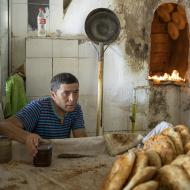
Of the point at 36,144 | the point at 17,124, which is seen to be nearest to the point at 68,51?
the point at 17,124

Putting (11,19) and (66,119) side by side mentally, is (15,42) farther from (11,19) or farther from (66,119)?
(66,119)

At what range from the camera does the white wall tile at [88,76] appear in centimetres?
488

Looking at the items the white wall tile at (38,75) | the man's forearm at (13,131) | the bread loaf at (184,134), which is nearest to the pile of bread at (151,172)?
the bread loaf at (184,134)

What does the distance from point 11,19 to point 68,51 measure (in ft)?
2.68

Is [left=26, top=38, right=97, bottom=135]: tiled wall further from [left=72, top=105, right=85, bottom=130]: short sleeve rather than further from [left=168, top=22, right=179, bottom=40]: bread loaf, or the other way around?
[left=72, top=105, right=85, bottom=130]: short sleeve

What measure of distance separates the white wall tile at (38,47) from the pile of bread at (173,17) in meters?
1.83

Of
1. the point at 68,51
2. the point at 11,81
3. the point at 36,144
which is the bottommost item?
the point at 36,144

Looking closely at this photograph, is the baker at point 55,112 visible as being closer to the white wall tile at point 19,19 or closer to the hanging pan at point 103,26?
the hanging pan at point 103,26

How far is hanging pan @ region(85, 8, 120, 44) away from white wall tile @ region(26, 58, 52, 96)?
2.11 ft

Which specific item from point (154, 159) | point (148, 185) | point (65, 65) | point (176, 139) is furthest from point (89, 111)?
point (148, 185)

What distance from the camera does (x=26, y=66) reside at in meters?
4.63

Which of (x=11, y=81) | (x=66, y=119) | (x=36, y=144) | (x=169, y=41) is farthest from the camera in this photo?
Answer: (x=169, y=41)

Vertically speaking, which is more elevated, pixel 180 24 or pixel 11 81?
pixel 180 24

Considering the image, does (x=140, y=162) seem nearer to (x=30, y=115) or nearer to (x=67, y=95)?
(x=67, y=95)
